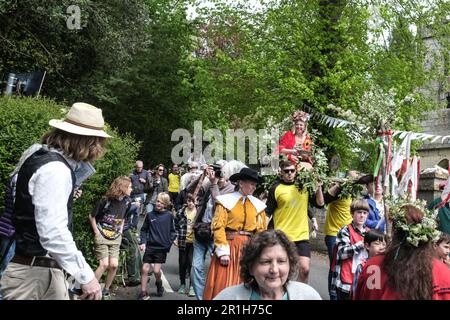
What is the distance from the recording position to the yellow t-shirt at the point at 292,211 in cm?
675

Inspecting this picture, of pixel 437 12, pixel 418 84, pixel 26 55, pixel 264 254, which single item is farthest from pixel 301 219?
pixel 437 12

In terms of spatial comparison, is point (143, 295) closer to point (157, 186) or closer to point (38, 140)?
point (38, 140)

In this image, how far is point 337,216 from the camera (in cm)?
789

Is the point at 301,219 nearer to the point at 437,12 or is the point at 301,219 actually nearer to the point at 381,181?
the point at 381,181

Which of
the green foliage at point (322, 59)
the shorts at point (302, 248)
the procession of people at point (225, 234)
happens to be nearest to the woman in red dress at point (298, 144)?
the procession of people at point (225, 234)

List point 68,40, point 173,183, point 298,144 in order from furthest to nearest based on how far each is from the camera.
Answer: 1. point 173,183
2. point 68,40
3. point 298,144

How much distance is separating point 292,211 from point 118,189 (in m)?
2.70

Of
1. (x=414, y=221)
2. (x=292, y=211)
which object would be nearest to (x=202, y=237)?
(x=292, y=211)

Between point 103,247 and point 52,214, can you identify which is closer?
point 52,214

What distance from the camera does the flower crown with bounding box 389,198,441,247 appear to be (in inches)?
144

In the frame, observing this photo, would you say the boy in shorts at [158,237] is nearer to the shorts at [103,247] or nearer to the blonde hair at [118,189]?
the shorts at [103,247]

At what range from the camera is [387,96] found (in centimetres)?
521

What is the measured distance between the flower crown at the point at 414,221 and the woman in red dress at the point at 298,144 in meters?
2.53

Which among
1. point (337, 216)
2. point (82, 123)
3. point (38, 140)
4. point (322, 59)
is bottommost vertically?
point (82, 123)
